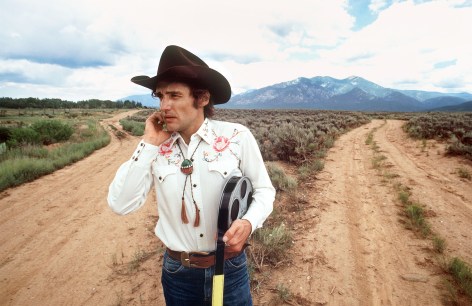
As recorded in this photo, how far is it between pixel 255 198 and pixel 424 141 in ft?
50.3

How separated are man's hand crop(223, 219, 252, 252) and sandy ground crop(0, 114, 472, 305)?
2.56 meters

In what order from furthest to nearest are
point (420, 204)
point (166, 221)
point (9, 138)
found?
1. point (9, 138)
2. point (420, 204)
3. point (166, 221)

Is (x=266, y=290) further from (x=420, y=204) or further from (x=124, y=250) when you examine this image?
(x=420, y=204)

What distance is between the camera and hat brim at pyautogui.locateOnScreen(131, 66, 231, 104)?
1877mm

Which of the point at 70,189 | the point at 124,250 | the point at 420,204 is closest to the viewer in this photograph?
the point at 124,250

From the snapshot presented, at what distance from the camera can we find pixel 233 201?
1610mm

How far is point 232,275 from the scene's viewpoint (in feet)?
6.19

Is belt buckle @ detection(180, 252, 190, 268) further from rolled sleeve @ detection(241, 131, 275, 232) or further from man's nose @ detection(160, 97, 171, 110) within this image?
man's nose @ detection(160, 97, 171, 110)

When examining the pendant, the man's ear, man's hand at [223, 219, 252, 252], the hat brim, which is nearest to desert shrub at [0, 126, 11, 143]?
the hat brim

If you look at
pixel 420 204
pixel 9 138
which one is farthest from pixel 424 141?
pixel 9 138

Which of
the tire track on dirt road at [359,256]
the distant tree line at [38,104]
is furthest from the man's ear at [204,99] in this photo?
the distant tree line at [38,104]

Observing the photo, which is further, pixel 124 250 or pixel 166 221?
pixel 124 250

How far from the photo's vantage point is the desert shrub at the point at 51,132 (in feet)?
55.1

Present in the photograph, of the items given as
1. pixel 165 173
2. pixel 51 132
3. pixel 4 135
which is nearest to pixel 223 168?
pixel 165 173
